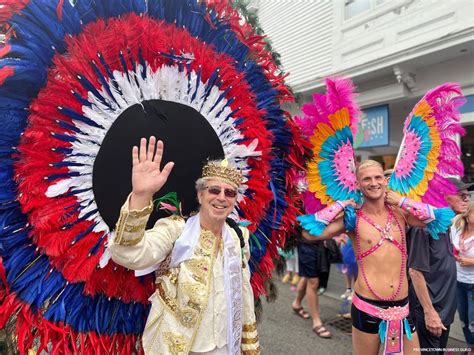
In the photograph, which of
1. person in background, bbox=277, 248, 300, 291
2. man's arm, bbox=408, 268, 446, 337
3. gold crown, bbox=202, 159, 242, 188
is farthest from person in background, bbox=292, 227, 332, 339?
gold crown, bbox=202, 159, 242, 188

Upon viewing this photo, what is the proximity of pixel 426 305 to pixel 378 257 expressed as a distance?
0.67m

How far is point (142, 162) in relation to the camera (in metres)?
1.52

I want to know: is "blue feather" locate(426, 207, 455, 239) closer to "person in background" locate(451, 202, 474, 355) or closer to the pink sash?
the pink sash

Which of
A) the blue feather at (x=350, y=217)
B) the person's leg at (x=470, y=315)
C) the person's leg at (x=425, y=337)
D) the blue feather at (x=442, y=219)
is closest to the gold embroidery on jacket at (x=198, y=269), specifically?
the blue feather at (x=350, y=217)

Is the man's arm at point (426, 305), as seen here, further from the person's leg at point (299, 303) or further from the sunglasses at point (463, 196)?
the person's leg at point (299, 303)

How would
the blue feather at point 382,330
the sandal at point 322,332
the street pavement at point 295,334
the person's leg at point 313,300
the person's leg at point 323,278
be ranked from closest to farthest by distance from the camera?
the blue feather at point 382,330 < the street pavement at point 295,334 < the sandal at point 322,332 < the person's leg at point 313,300 < the person's leg at point 323,278

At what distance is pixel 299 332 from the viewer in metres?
4.39

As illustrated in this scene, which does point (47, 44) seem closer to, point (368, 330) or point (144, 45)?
point (144, 45)

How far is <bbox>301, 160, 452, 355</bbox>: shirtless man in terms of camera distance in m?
2.35

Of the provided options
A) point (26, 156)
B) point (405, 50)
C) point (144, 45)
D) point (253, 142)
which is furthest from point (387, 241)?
point (405, 50)

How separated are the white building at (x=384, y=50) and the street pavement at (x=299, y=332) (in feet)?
11.4

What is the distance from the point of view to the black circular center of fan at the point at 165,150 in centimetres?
177

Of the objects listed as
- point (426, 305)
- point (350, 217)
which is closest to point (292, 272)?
point (426, 305)

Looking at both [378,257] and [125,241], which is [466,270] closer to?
[378,257]
